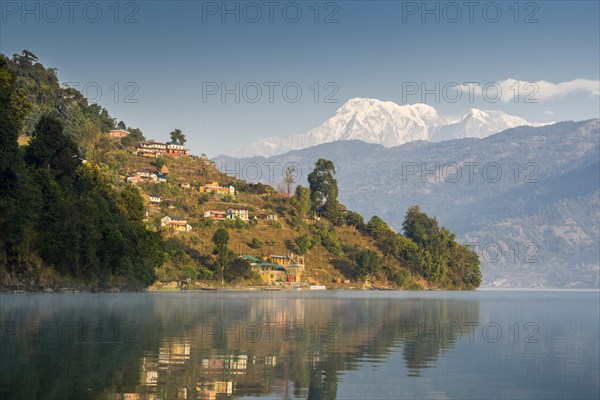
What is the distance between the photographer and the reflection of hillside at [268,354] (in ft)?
95.9

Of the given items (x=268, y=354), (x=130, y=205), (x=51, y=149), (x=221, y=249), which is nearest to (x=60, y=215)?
(x=51, y=149)

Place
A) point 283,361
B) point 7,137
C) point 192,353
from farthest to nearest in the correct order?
point 7,137
point 192,353
point 283,361

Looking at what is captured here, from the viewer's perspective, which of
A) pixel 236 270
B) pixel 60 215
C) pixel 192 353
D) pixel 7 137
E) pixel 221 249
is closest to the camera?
pixel 192 353

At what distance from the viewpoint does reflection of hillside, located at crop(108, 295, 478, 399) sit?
29.2 meters

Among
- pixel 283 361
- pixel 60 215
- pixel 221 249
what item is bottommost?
pixel 283 361

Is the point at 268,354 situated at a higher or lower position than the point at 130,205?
lower

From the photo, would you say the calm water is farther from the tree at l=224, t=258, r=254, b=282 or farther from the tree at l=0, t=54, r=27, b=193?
the tree at l=224, t=258, r=254, b=282

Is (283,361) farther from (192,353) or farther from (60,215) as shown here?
(60,215)

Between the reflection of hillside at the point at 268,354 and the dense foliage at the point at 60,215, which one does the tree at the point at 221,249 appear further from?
the reflection of hillside at the point at 268,354

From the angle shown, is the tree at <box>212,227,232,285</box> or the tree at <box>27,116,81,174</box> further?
the tree at <box>212,227,232,285</box>

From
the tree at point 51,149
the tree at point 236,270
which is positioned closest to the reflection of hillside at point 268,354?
the tree at point 51,149

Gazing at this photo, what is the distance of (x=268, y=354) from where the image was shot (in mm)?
39188

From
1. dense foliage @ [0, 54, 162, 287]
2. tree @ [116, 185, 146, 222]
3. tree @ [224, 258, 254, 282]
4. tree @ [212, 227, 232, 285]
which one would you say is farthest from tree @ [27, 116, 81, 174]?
tree @ [224, 258, 254, 282]

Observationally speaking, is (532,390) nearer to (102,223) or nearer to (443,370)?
(443,370)
